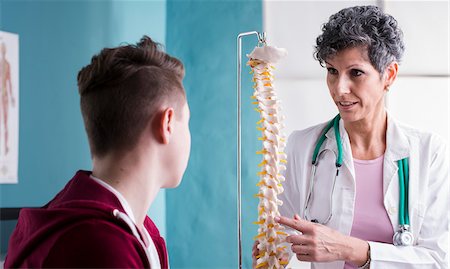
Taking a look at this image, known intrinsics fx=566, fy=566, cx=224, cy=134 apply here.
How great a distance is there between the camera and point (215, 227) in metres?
2.89

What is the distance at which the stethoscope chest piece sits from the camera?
173 centimetres

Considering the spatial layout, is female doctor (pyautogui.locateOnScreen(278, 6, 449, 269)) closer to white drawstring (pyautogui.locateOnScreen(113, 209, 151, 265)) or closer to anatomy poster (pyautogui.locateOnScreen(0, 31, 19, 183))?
white drawstring (pyautogui.locateOnScreen(113, 209, 151, 265))

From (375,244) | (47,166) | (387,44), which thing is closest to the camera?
(375,244)

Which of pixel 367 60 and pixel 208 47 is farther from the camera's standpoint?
pixel 208 47

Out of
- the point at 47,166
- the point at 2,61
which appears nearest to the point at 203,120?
the point at 47,166

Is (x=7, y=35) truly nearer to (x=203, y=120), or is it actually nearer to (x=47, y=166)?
(x=47, y=166)

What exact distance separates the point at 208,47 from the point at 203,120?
38 centimetres

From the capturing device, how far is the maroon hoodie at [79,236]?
92cm

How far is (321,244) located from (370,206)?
320mm

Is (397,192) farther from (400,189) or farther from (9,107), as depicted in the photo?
(9,107)

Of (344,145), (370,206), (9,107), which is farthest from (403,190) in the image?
(9,107)

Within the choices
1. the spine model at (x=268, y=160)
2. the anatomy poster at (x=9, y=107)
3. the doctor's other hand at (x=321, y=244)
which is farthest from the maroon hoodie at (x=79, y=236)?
the anatomy poster at (x=9, y=107)

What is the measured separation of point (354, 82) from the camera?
69.3 inches

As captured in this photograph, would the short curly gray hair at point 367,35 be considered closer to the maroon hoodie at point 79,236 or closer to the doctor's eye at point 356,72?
the doctor's eye at point 356,72
